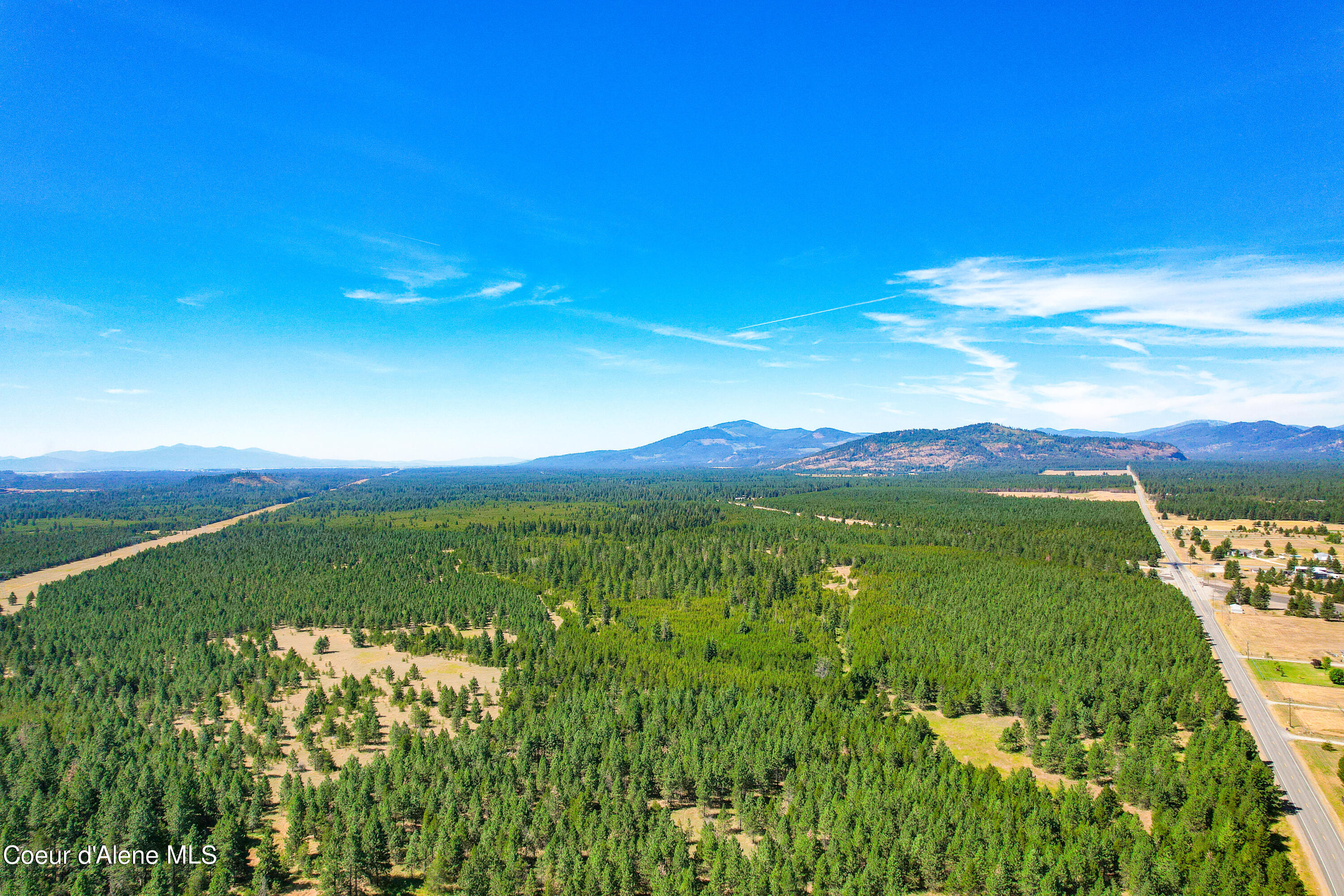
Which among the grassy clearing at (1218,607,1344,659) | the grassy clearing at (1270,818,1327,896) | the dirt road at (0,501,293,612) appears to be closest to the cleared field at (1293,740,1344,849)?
the grassy clearing at (1270,818,1327,896)

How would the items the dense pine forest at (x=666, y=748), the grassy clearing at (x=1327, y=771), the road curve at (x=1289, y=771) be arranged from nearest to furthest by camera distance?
the dense pine forest at (x=666, y=748)
the road curve at (x=1289, y=771)
the grassy clearing at (x=1327, y=771)

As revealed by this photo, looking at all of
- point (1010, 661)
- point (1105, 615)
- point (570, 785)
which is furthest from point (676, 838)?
point (1105, 615)

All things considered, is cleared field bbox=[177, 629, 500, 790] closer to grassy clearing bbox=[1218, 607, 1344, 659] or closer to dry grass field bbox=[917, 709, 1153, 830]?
dry grass field bbox=[917, 709, 1153, 830]

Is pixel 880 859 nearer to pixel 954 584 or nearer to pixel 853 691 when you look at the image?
pixel 853 691

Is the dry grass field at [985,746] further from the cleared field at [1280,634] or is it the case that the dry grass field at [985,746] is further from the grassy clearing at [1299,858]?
the cleared field at [1280,634]

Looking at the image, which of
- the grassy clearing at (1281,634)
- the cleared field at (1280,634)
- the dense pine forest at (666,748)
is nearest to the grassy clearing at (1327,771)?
the dense pine forest at (666,748)

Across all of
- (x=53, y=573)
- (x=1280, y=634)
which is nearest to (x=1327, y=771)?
(x=1280, y=634)
